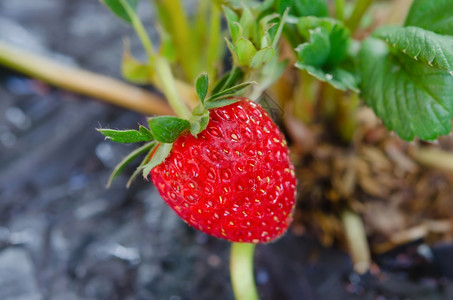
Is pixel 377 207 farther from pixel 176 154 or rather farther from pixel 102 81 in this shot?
pixel 102 81

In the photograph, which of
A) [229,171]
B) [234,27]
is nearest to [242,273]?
[229,171]

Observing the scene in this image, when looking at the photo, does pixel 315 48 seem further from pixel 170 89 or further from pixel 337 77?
pixel 170 89

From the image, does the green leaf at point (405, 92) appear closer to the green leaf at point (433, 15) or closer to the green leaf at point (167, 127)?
the green leaf at point (433, 15)

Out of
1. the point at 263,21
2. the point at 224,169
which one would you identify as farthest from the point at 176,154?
the point at 263,21

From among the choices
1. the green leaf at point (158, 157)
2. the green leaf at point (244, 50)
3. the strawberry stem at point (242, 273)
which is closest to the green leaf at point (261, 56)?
the green leaf at point (244, 50)

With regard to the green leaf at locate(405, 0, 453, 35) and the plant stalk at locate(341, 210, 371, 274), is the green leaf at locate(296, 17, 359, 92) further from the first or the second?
the plant stalk at locate(341, 210, 371, 274)
